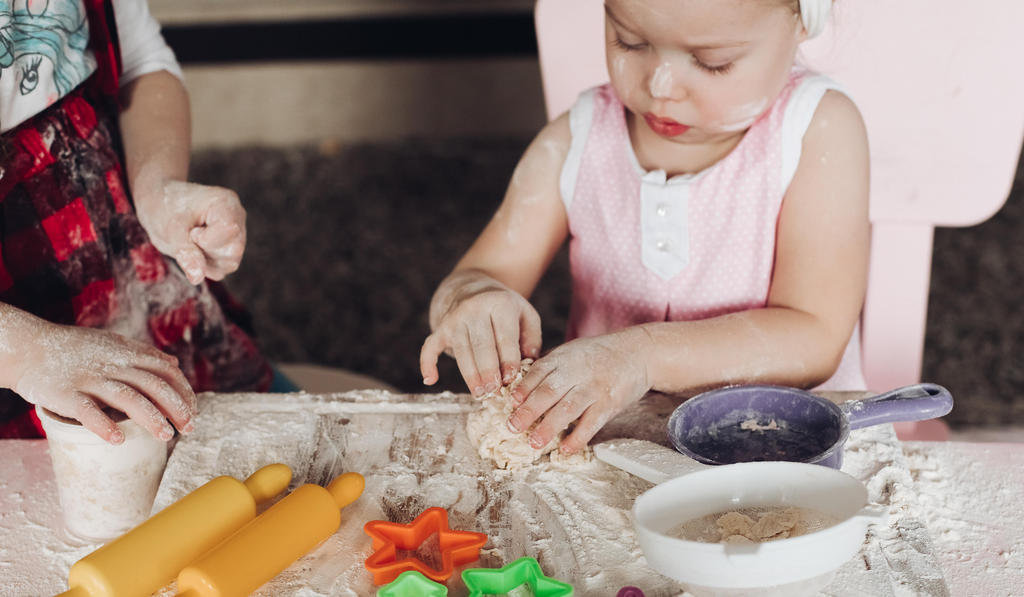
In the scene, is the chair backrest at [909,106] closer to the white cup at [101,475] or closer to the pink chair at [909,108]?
the pink chair at [909,108]

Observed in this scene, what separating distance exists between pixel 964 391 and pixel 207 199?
1.89 meters

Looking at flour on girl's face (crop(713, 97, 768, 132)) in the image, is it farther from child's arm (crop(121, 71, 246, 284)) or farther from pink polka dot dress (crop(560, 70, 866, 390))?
child's arm (crop(121, 71, 246, 284))

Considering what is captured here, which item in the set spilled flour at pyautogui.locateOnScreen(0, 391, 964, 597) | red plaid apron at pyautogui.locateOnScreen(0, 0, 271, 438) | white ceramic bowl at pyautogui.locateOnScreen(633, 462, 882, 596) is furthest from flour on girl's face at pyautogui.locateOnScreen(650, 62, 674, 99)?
→ red plaid apron at pyautogui.locateOnScreen(0, 0, 271, 438)

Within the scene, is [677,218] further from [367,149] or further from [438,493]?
[367,149]

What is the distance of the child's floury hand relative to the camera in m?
1.05

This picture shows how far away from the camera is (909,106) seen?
131cm

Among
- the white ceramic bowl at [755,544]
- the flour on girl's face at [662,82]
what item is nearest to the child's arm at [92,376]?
the white ceramic bowl at [755,544]

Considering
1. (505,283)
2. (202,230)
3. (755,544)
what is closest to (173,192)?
(202,230)

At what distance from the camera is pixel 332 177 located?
3375 mm

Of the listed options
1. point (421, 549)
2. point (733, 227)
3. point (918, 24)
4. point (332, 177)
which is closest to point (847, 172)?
point (733, 227)

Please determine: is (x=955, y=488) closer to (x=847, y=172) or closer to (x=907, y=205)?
(x=847, y=172)

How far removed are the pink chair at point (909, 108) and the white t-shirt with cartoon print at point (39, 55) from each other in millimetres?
599

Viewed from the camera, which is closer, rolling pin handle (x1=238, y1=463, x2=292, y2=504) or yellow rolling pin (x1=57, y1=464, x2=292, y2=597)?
yellow rolling pin (x1=57, y1=464, x2=292, y2=597)

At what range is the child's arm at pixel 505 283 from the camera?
1.01m
